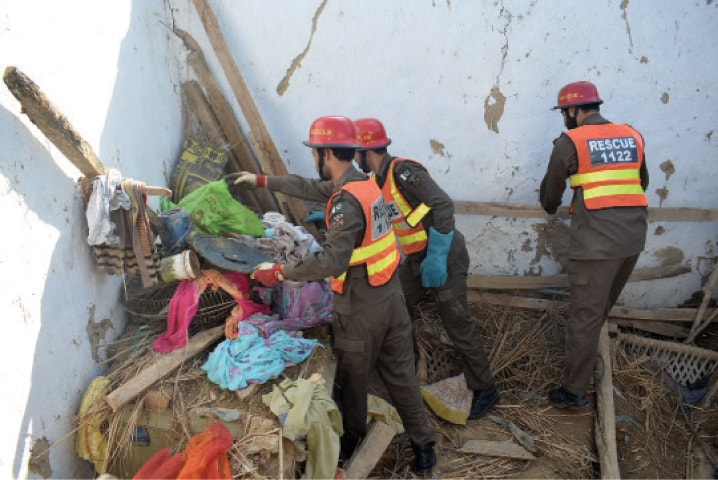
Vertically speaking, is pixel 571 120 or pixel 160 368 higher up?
pixel 160 368

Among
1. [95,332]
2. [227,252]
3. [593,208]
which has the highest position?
[95,332]

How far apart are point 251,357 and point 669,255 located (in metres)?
3.81

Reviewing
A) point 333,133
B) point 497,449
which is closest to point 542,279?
point 497,449

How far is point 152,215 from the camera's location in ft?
10.9

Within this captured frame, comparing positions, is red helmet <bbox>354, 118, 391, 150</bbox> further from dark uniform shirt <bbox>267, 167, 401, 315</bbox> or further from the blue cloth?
the blue cloth

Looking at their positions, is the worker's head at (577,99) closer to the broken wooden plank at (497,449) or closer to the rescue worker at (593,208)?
the rescue worker at (593,208)

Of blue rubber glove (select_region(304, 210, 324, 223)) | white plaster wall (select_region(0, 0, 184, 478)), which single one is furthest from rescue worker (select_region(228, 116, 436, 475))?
blue rubber glove (select_region(304, 210, 324, 223))

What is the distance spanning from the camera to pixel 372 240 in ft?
10.2

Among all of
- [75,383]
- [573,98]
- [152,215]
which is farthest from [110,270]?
[573,98]

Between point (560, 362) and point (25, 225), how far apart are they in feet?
13.0

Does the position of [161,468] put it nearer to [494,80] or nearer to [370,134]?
[370,134]

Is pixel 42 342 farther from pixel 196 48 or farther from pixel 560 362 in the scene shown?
pixel 560 362

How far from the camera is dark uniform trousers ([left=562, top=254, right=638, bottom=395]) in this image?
3793 millimetres

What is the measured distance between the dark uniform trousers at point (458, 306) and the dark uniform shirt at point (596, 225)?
807 millimetres
